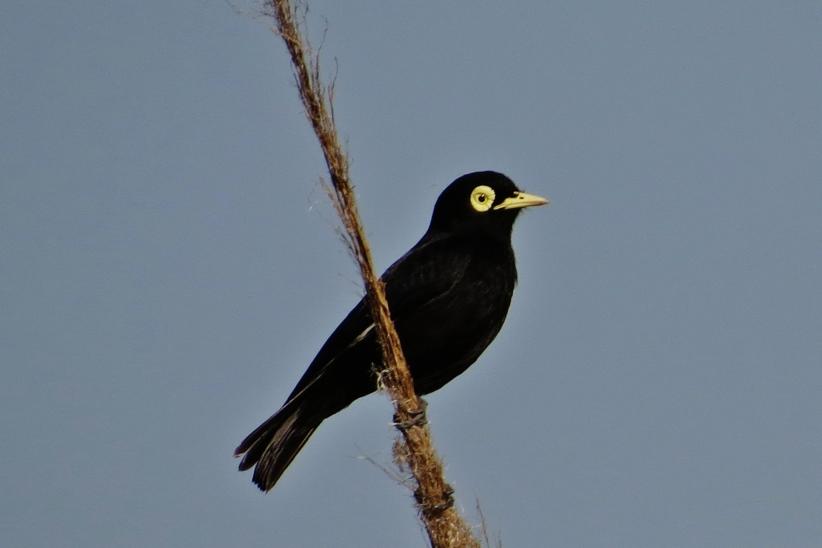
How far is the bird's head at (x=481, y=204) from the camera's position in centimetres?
831

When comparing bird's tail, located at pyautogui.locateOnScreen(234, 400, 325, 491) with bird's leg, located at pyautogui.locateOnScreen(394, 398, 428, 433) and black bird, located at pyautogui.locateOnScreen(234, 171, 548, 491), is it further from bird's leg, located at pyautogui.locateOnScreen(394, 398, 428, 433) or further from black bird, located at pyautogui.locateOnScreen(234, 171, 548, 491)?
bird's leg, located at pyautogui.locateOnScreen(394, 398, 428, 433)

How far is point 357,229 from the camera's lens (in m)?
5.17

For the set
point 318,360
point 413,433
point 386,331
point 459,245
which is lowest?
point 413,433

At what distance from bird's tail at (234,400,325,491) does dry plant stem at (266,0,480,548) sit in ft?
5.31

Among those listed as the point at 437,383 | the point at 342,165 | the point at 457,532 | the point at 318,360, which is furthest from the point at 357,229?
the point at 437,383

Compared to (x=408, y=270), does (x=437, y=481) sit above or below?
Result: below

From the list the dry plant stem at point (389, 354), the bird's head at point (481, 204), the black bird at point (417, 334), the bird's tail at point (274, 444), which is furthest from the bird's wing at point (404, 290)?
the dry plant stem at point (389, 354)

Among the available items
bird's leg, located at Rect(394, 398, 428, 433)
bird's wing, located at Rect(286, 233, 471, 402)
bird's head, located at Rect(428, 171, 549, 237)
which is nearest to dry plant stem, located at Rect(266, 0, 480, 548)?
bird's leg, located at Rect(394, 398, 428, 433)

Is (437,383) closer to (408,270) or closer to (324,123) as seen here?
(408,270)

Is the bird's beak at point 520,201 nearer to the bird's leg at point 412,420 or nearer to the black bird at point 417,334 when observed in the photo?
the black bird at point 417,334

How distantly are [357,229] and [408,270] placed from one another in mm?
2544

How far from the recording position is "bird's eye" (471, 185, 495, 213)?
8.38 metres

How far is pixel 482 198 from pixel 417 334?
133 cm

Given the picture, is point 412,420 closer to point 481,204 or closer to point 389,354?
point 389,354
